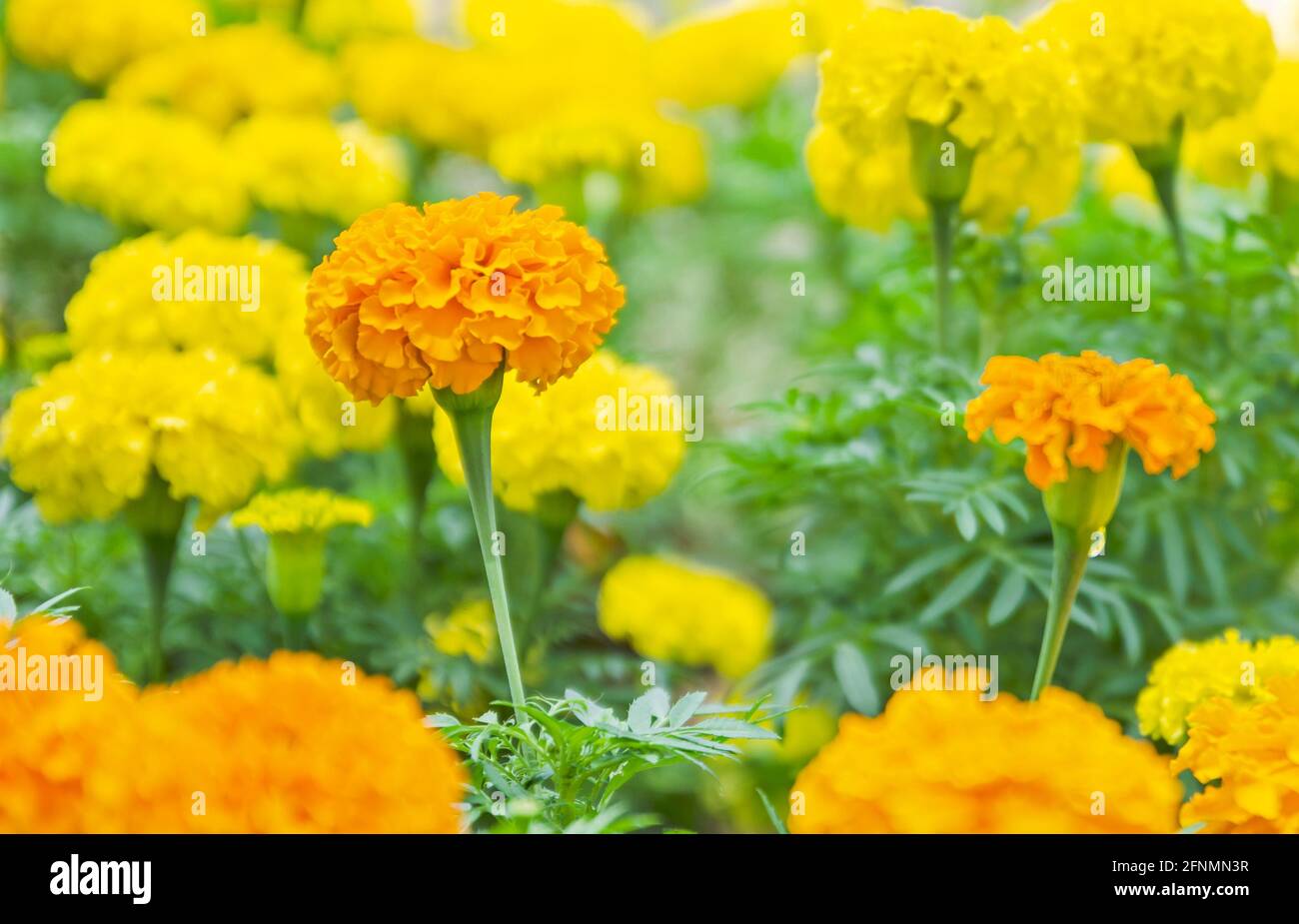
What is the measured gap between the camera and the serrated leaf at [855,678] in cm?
121

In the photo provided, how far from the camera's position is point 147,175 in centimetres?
149

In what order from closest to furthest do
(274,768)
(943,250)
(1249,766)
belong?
(274,768)
(1249,766)
(943,250)

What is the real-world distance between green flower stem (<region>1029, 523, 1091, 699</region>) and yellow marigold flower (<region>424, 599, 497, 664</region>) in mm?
511

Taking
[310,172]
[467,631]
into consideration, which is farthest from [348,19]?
[467,631]

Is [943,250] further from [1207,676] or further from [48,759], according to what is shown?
[48,759]

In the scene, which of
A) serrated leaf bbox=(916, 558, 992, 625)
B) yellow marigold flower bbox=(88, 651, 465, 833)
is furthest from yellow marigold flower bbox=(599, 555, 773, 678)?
yellow marigold flower bbox=(88, 651, 465, 833)

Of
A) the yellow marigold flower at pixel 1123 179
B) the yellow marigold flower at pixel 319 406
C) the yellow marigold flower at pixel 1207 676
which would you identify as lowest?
the yellow marigold flower at pixel 1207 676

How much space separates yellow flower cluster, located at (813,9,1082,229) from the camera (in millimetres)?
1150

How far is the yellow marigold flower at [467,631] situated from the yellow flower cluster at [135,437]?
241mm

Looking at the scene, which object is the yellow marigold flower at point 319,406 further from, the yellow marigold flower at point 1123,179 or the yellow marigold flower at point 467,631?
the yellow marigold flower at point 1123,179

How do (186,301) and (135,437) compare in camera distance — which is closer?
(135,437)

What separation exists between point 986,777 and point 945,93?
2.11ft

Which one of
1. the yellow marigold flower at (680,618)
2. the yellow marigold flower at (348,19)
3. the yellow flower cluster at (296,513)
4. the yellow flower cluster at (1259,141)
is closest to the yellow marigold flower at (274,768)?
the yellow flower cluster at (296,513)

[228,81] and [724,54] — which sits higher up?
[724,54]
